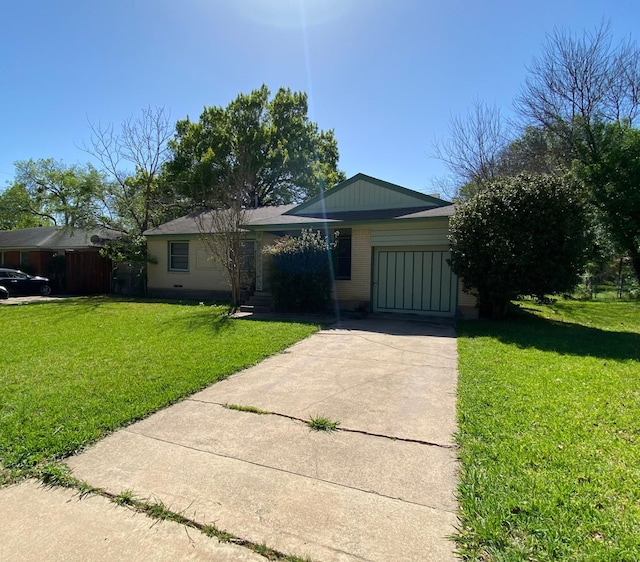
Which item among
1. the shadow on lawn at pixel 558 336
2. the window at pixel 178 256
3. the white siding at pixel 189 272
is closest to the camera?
the shadow on lawn at pixel 558 336

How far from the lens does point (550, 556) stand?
1.93 metres

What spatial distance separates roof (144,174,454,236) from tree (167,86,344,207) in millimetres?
15563

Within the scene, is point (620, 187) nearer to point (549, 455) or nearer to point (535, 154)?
point (535, 154)

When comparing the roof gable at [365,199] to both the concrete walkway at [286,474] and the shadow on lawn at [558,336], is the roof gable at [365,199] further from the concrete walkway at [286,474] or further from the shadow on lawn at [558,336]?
the concrete walkway at [286,474]

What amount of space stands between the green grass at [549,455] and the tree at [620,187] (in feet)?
26.6

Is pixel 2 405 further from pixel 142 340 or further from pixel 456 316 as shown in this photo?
pixel 456 316

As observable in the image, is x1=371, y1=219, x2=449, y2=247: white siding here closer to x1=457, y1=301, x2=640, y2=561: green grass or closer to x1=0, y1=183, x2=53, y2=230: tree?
x1=457, y1=301, x2=640, y2=561: green grass

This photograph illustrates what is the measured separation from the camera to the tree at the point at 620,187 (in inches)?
470

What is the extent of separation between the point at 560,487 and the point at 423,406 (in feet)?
5.63

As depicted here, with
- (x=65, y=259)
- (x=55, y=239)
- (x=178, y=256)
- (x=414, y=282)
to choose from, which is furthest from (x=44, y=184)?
(x=414, y=282)

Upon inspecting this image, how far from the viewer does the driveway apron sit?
7.20 ft

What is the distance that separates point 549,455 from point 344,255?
31.4ft

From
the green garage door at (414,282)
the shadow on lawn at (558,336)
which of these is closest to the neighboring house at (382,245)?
the green garage door at (414,282)

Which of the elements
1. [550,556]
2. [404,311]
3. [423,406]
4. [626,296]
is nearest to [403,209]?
[404,311]
